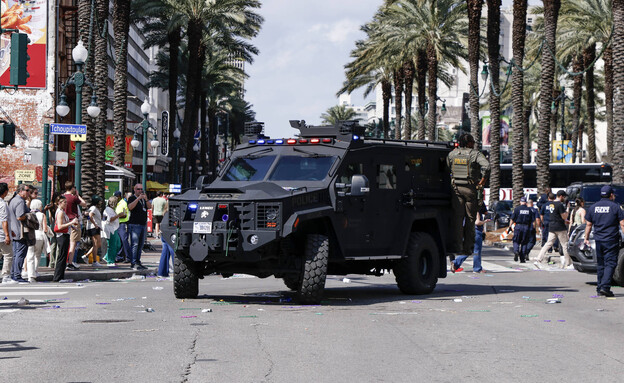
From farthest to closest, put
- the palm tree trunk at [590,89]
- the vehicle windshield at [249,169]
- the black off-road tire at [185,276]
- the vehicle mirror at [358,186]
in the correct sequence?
the palm tree trunk at [590,89]
the vehicle windshield at [249,169]
the black off-road tire at [185,276]
the vehicle mirror at [358,186]

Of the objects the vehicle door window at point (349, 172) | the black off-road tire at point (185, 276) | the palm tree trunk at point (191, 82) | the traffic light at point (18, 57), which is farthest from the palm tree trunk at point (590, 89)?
the black off-road tire at point (185, 276)

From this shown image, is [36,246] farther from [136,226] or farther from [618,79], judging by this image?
[618,79]

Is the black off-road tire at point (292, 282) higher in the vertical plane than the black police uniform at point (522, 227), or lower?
lower

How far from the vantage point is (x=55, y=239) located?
20078 millimetres

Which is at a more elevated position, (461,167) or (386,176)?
(461,167)

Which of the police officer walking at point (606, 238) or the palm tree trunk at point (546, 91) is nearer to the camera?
the police officer walking at point (606, 238)

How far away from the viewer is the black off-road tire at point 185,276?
14523 mm

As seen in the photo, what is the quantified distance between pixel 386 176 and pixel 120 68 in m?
26.0

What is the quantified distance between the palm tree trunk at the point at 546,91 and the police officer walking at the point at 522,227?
495 inches

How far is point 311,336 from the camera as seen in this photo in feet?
35.1

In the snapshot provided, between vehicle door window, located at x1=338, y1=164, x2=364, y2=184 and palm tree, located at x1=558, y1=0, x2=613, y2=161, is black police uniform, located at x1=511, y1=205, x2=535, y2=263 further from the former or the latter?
palm tree, located at x1=558, y1=0, x2=613, y2=161

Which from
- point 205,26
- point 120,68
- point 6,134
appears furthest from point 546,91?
point 6,134

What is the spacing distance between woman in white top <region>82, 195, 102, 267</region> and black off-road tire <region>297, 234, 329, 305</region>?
997 centimetres

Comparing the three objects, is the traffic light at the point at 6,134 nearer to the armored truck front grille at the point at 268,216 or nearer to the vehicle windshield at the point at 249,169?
the vehicle windshield at the point at 249,169
